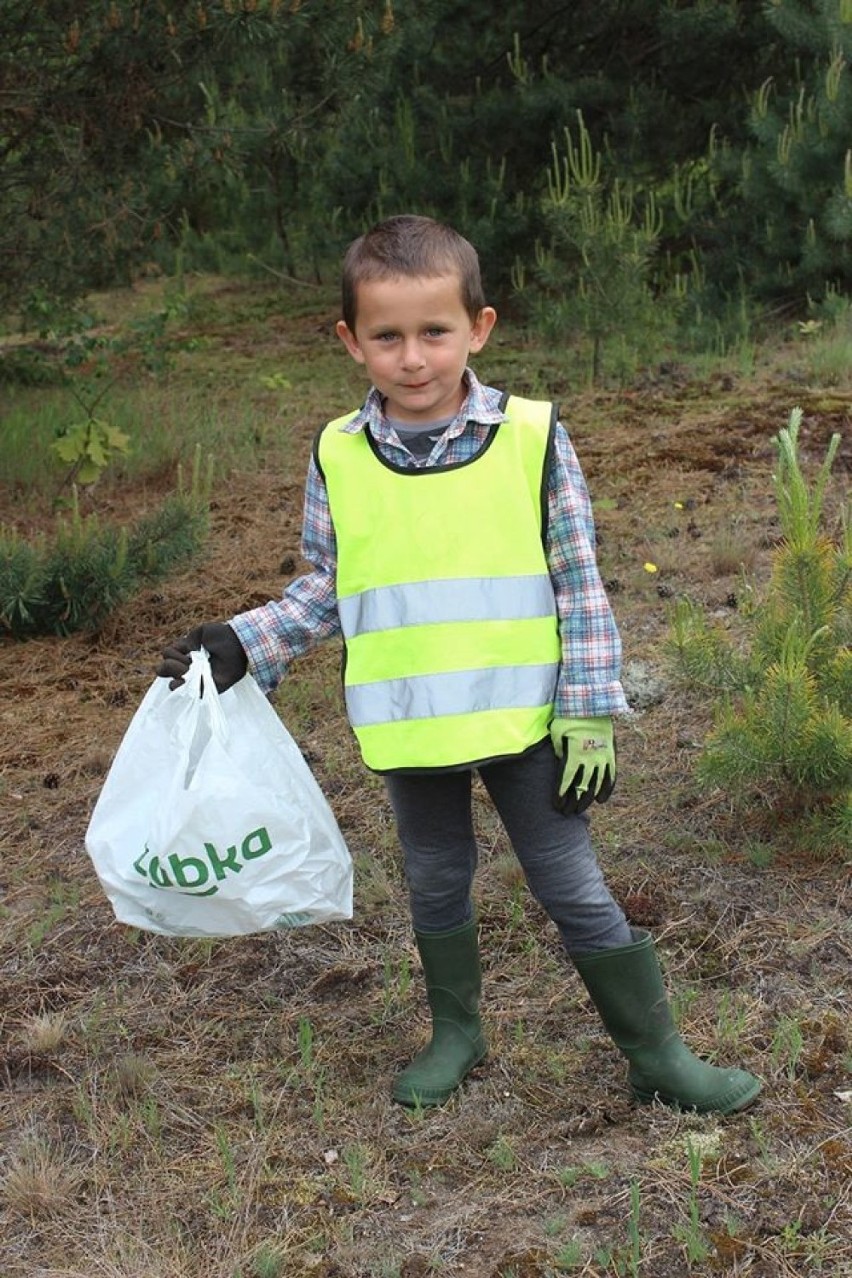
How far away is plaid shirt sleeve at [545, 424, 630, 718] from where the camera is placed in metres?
2.23

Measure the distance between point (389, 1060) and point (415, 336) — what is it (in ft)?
4.38

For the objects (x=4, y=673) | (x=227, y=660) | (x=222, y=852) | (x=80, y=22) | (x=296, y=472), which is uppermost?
(x=80, y=22)

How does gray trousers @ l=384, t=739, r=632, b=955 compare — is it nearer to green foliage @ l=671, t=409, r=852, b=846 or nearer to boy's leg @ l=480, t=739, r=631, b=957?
boy's leg @ l=480, t=739, r=631, b=957

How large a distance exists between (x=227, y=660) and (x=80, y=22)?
388cm

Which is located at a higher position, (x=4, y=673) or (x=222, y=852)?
(x=222, y=852)

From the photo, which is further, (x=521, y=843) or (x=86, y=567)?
(x=86, y=567)

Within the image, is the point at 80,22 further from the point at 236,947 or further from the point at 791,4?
the point at 791,4

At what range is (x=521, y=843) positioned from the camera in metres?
2.33

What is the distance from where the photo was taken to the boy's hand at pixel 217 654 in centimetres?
238

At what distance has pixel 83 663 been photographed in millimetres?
4539

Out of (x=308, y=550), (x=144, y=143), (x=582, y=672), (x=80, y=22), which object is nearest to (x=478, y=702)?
(x=582, y=672)

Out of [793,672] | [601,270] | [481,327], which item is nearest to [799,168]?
[601,270]

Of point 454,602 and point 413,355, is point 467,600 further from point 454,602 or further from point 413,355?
point 413,355

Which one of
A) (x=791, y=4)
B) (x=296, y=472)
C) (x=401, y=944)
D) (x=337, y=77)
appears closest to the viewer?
(x=401, y=944)
